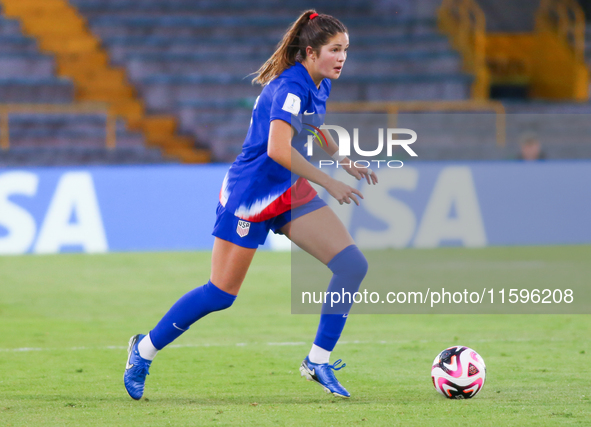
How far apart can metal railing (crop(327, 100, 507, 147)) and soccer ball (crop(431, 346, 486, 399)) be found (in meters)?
11.3

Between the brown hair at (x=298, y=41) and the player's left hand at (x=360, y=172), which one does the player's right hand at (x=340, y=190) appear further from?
the brown hair at (x=298, y=41)

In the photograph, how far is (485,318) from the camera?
7359 mm

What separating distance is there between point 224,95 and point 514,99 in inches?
296

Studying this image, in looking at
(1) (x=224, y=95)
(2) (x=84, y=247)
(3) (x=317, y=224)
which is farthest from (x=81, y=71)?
(3) (x=317, y=224)

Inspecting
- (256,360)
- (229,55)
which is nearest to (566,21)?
(229,55)

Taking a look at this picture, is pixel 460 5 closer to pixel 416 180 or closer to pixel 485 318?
pixel 416 180

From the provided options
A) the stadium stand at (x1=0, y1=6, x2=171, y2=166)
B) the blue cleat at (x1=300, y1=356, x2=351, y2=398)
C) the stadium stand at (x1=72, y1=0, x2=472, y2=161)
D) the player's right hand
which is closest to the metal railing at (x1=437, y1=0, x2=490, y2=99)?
the stadium stand at (x1=72, y1=0, x2=472, y2=161)

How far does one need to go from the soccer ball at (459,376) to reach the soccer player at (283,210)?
493 millimetres

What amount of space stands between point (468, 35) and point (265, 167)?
16.2 m

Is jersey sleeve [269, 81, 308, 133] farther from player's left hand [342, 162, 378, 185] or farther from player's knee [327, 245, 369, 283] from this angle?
player's knee [327, 245, 369, 283]

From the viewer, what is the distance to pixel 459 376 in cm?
441

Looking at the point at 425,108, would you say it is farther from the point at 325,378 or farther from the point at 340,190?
the point at 340,190

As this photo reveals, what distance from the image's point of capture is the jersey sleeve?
4098 mm

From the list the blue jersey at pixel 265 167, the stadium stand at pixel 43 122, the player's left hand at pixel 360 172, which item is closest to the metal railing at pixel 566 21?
the stadium stand at pixel 43 122
